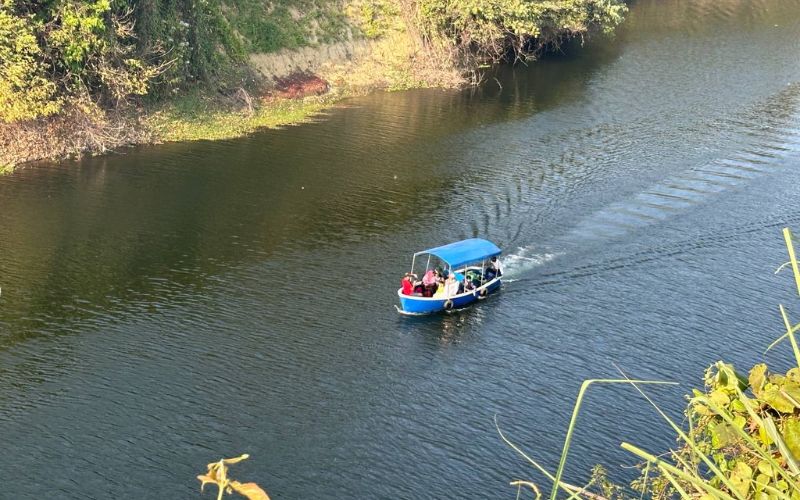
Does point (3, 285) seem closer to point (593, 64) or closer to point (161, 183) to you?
point (161, 183)

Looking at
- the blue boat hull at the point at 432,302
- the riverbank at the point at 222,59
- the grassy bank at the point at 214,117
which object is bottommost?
the blue boat hull at the point at 432,302

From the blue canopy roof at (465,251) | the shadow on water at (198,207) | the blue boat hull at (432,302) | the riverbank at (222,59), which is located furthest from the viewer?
the riverbank at (222,59)

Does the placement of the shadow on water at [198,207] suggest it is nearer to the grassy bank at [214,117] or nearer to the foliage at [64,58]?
the grassy bank at [214,117]

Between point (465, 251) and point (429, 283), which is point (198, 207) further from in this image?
point (465, 251)

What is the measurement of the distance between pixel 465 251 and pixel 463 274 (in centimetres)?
115

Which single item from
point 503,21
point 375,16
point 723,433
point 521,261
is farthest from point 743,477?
point 375,16

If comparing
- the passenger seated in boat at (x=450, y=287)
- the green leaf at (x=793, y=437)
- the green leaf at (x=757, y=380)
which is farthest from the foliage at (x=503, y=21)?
the green leaf at (x=793, y=437)

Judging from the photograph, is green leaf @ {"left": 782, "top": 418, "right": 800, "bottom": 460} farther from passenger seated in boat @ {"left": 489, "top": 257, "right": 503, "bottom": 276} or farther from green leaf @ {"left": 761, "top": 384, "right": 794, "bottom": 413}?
passenger seated in boat @ {"left": 489, "top": 257, "right": 503, "bottom": 276}

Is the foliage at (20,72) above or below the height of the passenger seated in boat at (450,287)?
above

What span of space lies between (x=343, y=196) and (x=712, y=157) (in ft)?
79.1

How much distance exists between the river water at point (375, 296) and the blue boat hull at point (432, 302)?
635 mm

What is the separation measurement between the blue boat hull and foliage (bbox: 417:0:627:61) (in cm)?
3754

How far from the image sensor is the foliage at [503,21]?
2800 inches

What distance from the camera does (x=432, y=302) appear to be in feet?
124
